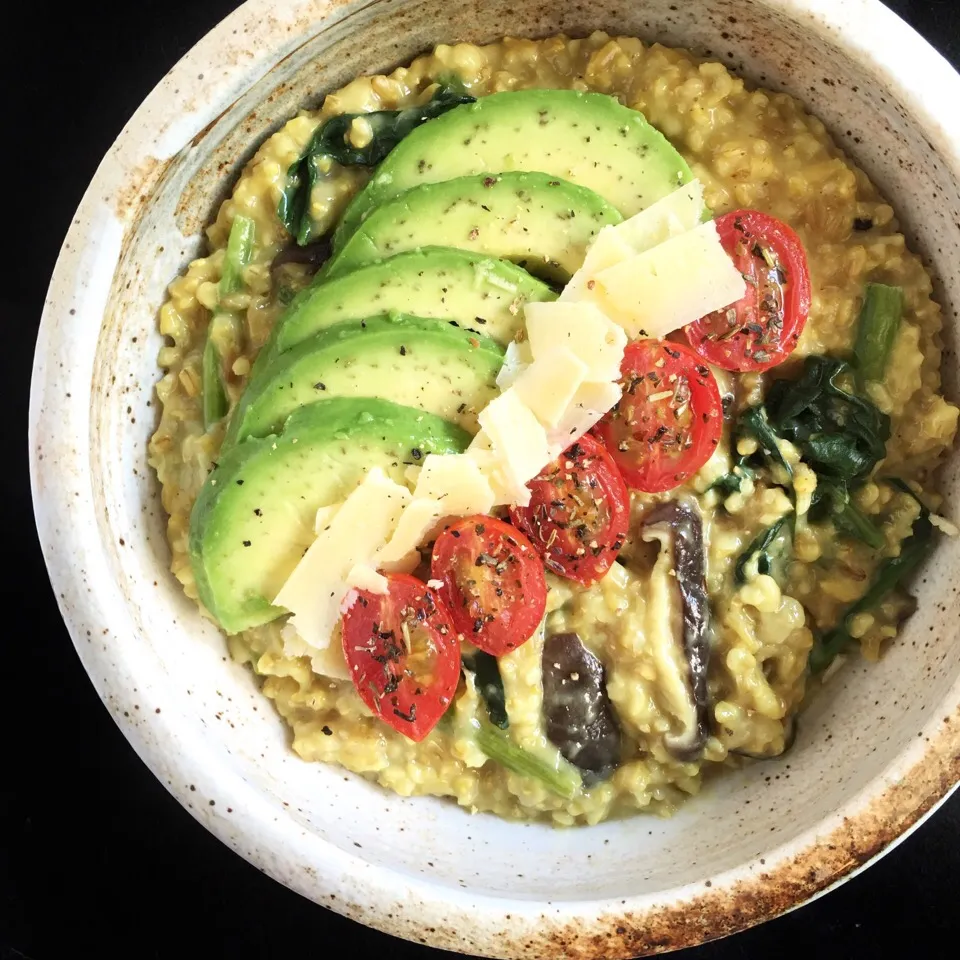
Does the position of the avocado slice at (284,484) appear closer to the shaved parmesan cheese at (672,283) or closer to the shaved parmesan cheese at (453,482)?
the shaved parmesan cheese at (453,482)

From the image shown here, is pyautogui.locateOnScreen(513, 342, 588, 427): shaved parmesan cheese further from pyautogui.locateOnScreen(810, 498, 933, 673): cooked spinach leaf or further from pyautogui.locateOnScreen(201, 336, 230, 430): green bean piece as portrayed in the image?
pyautogui.locateOnScreen(810, 498, 933, 673): cooked spinach leaf

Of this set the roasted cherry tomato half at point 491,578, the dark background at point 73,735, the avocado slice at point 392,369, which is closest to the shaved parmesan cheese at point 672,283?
the avocado slice at point 392,369

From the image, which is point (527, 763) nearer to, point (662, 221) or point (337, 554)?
point (337, 554)

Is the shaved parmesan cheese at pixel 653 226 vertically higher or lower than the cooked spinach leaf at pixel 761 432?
higher

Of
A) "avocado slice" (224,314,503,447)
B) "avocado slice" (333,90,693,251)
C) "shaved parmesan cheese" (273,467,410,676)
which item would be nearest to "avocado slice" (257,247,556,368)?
"avocado slice" (224,314,503,447)

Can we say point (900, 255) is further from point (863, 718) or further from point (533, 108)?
point (863, 718)
